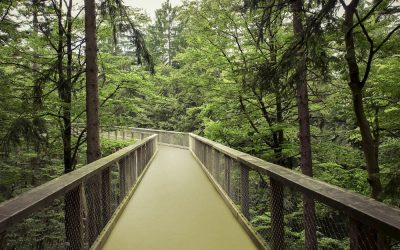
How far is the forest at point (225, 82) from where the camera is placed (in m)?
7.27

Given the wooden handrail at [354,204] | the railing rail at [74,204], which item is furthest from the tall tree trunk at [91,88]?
the wooden handrail at [354,204]

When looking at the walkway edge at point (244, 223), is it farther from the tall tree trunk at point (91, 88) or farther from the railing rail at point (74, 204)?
the tall tree trunk at point (91, 88)

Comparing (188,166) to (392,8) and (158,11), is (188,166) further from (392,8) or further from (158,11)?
(158,11)

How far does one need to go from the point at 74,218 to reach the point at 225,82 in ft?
33.2

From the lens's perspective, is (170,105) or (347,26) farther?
(170,105)

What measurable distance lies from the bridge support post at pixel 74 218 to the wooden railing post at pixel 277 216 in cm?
208

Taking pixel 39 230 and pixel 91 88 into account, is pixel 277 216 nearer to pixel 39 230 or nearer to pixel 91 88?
pixel 91 88

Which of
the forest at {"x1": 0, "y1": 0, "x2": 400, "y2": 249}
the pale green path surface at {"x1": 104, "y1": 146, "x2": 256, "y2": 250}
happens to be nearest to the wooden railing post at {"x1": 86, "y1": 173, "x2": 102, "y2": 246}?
the pale green path surface at {"x1": 104, "y1": 146, "x2": 256, "y2": 250}

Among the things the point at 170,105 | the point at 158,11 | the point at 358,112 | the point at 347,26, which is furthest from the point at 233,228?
the point at 158,11

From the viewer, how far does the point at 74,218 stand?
371 cm

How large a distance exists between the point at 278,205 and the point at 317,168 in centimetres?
860

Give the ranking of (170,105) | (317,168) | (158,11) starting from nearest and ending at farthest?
(317,168), (170,105), (158,11)

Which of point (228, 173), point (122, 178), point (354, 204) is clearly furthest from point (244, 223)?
point (354, 204)

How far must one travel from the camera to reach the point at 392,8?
207 inches
